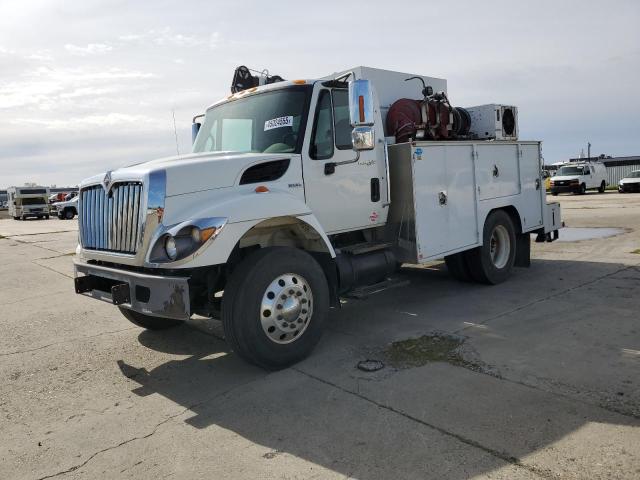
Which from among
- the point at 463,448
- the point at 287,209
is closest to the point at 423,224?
the point at 287,209

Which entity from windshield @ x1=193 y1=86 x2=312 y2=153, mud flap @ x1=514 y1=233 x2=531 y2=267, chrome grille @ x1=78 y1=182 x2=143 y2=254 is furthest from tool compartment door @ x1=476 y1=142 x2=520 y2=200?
chrome grille @ x1=78 y1=182 x2=143 y2=254

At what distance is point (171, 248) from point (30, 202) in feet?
Result: 135

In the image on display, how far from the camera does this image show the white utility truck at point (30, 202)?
129 ft

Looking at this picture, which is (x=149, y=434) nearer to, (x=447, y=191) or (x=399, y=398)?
(x=399, y=398)

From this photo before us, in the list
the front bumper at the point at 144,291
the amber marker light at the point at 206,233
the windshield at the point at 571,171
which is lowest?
the front bumper at the point at 144,291

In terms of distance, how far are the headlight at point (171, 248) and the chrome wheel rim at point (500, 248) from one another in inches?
203

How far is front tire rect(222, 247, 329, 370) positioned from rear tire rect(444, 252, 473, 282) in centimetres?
328

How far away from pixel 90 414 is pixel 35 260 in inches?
453

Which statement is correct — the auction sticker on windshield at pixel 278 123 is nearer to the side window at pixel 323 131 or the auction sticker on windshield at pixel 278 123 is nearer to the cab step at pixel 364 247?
the side window at pixel 323 131

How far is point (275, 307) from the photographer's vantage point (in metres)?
4.50

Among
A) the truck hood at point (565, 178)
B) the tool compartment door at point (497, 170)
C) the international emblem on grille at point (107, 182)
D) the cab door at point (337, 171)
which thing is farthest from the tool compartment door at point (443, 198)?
the truck hood at point (565, 178)

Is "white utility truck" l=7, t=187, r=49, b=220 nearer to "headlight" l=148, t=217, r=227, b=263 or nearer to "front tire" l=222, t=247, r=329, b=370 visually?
"headlight" l=148, t=217, r=227, b=263

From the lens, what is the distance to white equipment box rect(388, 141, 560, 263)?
6.05 m

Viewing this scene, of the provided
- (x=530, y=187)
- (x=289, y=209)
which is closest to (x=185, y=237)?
(x=289, y=209)
